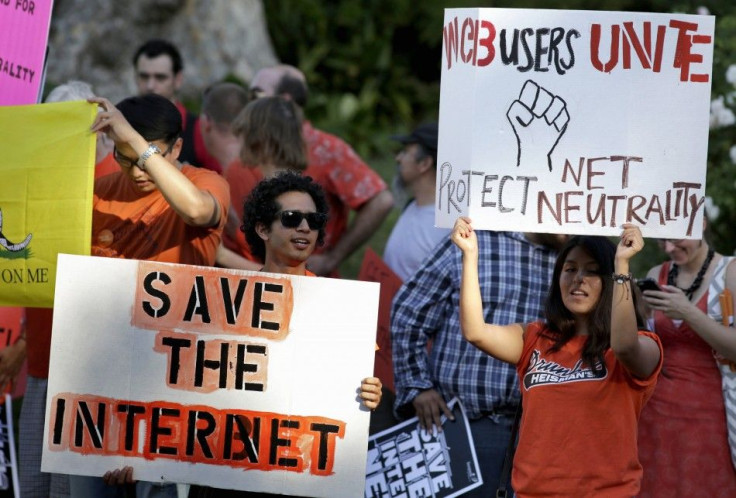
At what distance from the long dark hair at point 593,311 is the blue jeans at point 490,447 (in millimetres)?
906

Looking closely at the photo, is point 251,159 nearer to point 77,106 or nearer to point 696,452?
point 77,106

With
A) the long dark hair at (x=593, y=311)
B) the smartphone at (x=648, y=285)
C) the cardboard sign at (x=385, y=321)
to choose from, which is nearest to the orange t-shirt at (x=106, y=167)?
the cardboard sign at (x=385, y=321)

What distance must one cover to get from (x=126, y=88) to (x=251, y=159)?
605 centimetres

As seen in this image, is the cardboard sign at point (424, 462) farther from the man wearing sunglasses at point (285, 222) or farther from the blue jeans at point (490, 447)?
the man wearing sunglasses at point (285, 222)

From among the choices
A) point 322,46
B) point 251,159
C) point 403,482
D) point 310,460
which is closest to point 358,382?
point 310,460

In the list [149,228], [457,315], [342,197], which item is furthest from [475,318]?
[342,197]

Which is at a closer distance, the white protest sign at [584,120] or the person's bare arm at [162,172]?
the white protest sign at [584,120]

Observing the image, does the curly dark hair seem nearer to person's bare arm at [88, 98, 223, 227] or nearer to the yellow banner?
person's bare arm at [88, 98, 223, 227]

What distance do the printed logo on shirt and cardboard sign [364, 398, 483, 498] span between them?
96cm

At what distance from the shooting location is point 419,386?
5.43m

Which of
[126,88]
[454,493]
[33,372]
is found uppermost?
[126,88]

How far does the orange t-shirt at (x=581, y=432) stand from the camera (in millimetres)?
4238

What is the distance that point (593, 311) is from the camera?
Result: 442 cm

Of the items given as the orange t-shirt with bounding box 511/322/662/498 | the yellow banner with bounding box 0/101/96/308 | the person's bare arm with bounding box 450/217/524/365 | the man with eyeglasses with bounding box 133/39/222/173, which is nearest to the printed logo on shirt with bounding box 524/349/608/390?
the orange t-shirt with bounding box 511/322/662/498
